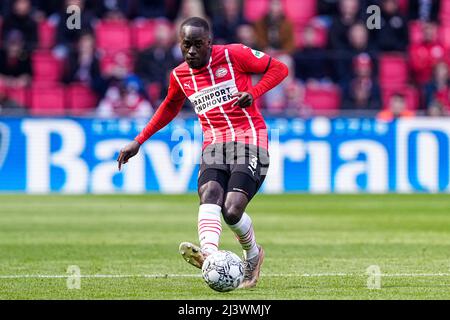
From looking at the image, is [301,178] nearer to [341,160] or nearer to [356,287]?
[341,160]

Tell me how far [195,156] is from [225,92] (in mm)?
12211

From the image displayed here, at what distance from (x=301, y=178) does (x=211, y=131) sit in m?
12.9

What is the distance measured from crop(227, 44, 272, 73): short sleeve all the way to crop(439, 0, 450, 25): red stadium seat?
1780 centimetres

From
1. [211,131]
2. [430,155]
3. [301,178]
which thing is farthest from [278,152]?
[211,131]

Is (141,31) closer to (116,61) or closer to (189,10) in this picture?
(189,10)

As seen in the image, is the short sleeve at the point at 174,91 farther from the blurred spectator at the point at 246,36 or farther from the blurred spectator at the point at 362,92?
the blurred spectator at the point at 362,92

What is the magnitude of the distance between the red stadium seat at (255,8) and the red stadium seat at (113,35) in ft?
9.54

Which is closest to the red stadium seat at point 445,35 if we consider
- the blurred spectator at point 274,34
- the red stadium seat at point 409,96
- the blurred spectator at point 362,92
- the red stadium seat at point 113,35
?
the red stadium seat at point 409,96

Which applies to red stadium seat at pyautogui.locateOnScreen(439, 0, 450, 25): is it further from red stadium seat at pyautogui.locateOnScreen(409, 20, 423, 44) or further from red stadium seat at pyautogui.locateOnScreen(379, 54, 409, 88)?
red stadium seat at pyautogui.locateOnScreen(379, 54, 409, 88)

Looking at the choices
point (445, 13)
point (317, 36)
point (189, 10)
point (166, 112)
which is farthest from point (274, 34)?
point (166, 112)

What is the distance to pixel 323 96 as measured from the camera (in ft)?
82.2

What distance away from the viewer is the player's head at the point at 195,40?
9562 mm

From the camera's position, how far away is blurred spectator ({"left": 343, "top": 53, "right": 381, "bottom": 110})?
24188 mm

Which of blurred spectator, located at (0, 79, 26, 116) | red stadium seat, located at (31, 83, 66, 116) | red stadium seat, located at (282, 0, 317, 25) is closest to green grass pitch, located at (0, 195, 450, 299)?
blurred spectator, located at (0, 79, 26, 116)
